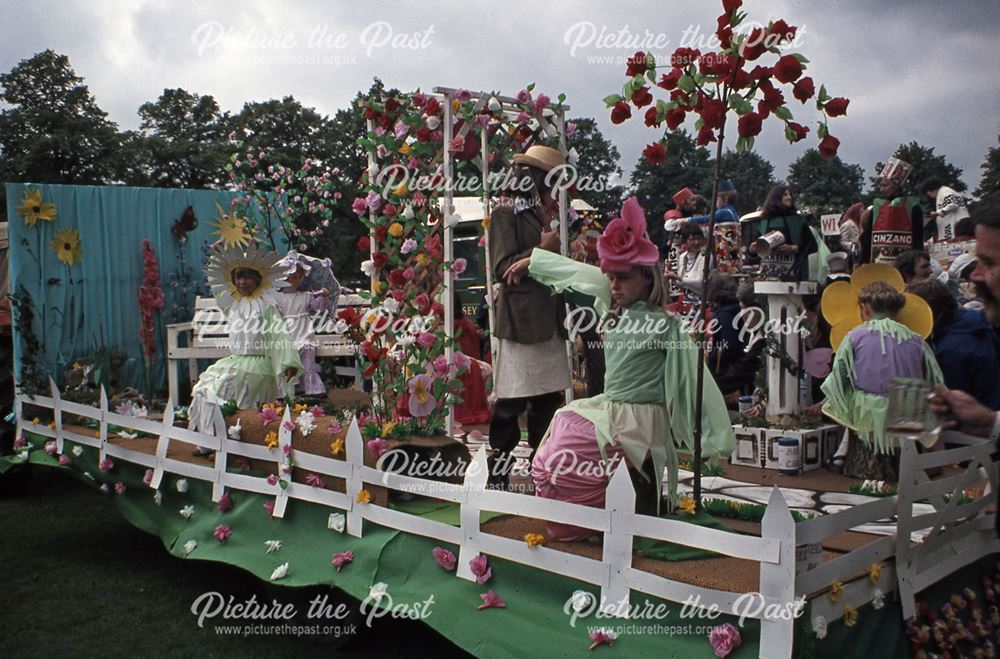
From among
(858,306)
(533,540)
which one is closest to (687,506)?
(533,540)

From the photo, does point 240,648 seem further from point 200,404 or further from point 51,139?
point 51,139

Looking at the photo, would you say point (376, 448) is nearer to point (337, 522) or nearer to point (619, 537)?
point (337, 522)

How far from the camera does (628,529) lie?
2803 mm

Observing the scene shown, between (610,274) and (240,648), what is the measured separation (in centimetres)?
274

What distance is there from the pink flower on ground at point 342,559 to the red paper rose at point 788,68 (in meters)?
2.75

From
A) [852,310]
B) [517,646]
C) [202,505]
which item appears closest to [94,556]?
[202,505]

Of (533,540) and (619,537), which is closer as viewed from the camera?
(619,537)

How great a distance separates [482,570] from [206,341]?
6.32 meters

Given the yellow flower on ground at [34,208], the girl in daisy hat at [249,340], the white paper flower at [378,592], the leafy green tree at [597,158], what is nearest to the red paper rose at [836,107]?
the white paper flower at [378,592]

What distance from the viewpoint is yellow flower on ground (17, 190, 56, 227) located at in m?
6.90

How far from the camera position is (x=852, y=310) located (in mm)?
5617

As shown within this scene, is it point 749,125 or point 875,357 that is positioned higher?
point 749,125

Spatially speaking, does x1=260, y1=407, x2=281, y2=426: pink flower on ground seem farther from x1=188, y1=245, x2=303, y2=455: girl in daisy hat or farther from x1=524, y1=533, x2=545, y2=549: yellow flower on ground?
x1=524, y1=533, x2=545, y2=549: yellow flower on ground

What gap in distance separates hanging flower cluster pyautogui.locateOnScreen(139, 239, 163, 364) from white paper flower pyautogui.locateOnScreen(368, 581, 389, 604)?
640 centimetres
